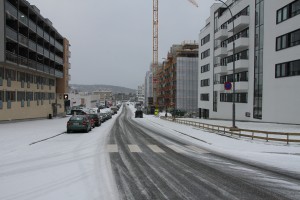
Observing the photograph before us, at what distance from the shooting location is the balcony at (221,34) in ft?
154

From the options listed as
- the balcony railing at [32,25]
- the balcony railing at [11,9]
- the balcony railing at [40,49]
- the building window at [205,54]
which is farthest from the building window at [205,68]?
the balcony railing at [11,9]

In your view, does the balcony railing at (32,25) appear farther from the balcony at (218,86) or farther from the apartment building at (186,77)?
the apartment building at (186,77)

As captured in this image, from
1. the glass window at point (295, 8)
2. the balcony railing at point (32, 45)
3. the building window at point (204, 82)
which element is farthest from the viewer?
the building window at point (204, 82)

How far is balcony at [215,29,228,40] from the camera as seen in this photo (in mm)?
46803

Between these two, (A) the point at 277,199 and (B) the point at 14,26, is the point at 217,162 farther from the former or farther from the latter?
(B) the point at 14,26

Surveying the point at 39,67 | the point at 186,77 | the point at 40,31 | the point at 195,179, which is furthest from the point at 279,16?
the point at 186,77

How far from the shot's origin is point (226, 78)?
47531 millimetres

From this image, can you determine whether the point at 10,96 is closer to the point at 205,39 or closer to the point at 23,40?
the point at 23,40

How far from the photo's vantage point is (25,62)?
37.9 meters

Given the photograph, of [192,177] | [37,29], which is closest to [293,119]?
[192,177]

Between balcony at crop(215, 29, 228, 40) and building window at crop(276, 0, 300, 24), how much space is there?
15.5 meters

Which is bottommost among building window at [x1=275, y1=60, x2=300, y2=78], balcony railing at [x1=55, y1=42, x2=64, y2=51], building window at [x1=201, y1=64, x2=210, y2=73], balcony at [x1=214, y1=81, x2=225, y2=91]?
balcony at [x1=214, y1=81, x2=225, y2=91]

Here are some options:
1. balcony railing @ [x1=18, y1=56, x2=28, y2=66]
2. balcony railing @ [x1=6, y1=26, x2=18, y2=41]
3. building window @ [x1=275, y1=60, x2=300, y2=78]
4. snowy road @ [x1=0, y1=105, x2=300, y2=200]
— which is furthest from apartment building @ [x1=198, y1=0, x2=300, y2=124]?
balcony railing @ [x1=18, y1=56, x2=28, y2=66]

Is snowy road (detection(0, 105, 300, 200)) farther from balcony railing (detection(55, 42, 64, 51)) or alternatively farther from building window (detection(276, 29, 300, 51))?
balcony railing (detection(55, 42, 64, 51))
